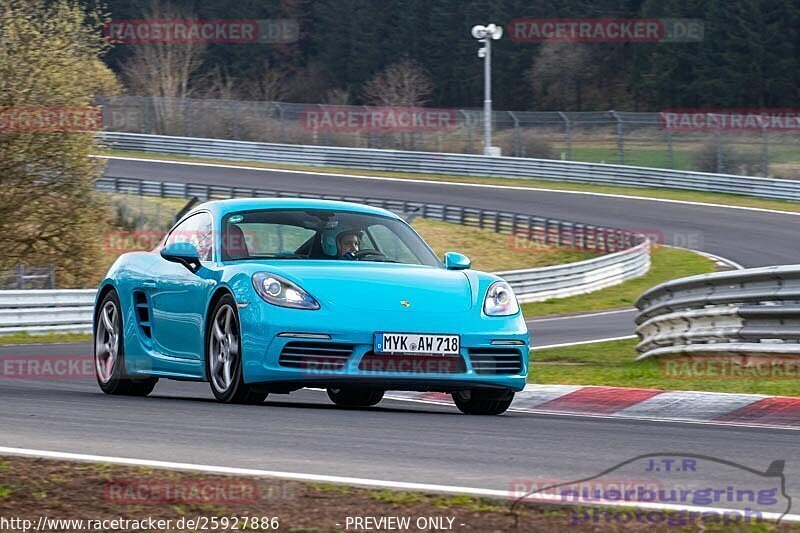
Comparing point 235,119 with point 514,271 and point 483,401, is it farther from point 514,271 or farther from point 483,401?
point 483,401

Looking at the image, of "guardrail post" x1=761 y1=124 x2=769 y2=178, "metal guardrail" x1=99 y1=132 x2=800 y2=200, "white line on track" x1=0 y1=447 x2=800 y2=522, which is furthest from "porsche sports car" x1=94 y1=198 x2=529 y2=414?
"guardrail post" x1=761 y1=124 x2=769 y2=178

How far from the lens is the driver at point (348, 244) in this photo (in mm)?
9594

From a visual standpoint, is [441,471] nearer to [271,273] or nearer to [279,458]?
[279,458]

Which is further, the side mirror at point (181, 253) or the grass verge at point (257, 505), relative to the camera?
the side mirror at point (181, 253)

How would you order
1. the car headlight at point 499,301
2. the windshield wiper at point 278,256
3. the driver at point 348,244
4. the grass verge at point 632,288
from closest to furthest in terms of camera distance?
the car headlight at point 499,301 < the windshield wiper at point 278,256 < the driver at point 348,244 < the grass verge at point 632,288

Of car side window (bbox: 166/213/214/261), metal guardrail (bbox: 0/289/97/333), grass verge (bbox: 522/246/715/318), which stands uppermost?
car side window (bbox: 166/213/214/261)

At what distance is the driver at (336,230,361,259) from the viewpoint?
9.59m

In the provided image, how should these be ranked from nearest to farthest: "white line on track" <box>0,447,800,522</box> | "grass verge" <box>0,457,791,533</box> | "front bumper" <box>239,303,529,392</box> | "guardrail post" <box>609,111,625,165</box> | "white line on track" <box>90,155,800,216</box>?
"grass verge" <box>0,457,791,533</box> < "white line on track" <box>0,447,800,522</box> < "front bumper" <box>239,303,529,392</box> < "white line on track" <box>90,155,800,216</box> < "guardrail post" <box>609,111,625,165</box>

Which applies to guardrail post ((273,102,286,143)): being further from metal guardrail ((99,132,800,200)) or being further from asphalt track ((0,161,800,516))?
asphalt track ((0,161,800,516))

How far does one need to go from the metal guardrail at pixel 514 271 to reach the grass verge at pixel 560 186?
5.51m

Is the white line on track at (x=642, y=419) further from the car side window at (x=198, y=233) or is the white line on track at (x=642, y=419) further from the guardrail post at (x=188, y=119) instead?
the guardrail post at (x=188, y=119)

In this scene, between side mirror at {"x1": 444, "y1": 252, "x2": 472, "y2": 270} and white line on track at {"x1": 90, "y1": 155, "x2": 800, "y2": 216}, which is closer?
side mirror at {"x1": 444, "y1": 252, "x2": 472, "y2": 270}

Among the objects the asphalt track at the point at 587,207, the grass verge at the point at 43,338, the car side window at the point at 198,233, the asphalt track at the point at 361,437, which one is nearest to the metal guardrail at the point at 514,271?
the grass verge at the point at 43,338

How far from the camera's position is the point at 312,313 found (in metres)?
8.59
